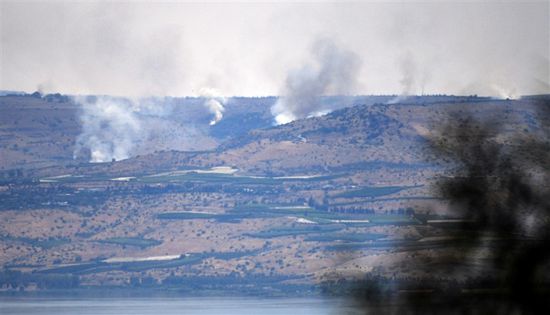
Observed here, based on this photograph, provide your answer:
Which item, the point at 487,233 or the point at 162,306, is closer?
the point at 487,233

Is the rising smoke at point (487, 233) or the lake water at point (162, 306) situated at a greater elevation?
the rising smoke at point (487, 233)

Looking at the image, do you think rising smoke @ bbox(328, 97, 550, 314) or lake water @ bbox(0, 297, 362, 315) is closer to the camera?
rising smoke @ bbox(328, 97, 550, 314)

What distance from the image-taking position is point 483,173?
53.3m

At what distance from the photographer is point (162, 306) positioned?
526ft

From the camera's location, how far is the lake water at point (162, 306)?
484 ft

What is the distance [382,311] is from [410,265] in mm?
3771

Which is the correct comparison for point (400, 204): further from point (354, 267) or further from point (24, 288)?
point (354, 267)

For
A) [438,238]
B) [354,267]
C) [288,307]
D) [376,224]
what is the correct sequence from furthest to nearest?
1. [376,224]
2. [288,307]
3. [354,267]
4. [438,238]

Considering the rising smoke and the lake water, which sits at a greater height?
the rising smoke

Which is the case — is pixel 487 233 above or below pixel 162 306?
above

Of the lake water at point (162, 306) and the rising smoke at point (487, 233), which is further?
the lake water at point (162, 306)

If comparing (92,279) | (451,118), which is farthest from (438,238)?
(92,279)

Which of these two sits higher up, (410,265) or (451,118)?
(451,118)

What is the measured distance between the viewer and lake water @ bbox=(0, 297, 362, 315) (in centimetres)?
14750
